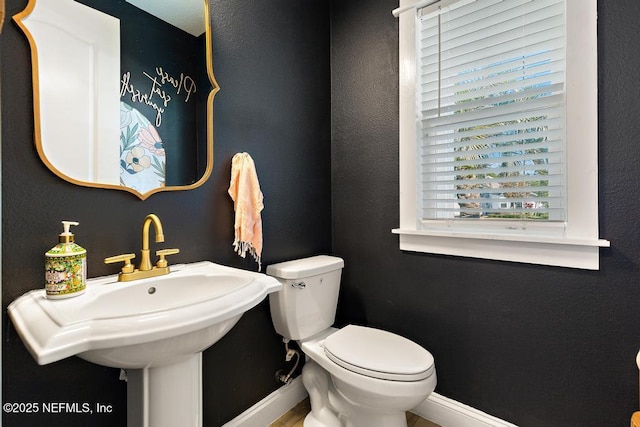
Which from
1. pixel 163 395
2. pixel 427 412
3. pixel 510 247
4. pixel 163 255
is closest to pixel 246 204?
pixel 163 255

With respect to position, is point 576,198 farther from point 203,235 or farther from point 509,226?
point 203,235

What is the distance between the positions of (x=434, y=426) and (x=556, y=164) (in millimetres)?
1309

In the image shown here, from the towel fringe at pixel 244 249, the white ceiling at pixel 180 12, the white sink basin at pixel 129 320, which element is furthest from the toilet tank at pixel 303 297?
the white ceiling at pixel 180 12

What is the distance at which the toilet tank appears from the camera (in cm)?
151

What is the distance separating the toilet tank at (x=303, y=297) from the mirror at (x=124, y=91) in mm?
583

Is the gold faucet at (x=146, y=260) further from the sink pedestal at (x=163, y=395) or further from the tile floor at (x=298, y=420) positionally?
the tile floor at (x=298, y=420)

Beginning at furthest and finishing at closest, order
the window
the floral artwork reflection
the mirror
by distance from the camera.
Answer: the window, the floral artwork reflection, the mirror

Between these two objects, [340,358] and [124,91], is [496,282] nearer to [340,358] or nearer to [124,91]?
[340,358]

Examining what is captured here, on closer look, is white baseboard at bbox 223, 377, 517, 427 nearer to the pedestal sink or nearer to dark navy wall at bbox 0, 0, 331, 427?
dark navy wall at bbox 0, 0, 331, 427

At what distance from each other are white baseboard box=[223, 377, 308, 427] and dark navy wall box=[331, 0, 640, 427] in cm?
46

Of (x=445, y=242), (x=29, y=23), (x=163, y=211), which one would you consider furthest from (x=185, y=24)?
(x=445, y=242)

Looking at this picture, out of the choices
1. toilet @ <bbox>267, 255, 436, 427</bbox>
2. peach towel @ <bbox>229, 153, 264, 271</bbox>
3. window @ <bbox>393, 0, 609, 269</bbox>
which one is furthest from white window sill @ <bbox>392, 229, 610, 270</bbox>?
peach towel @ <bbox>229, 153, 264, 271</bbox>

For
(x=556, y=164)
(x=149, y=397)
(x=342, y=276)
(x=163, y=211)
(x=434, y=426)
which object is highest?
(x=556, y=164)

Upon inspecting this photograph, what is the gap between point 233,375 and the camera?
1453 millimetres
